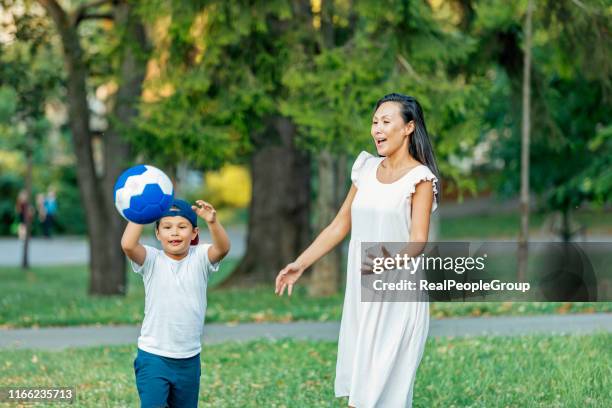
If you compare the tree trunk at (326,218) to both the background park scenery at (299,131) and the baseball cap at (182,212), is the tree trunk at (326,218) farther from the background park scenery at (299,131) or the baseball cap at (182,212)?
the baseball cap at (182,212)

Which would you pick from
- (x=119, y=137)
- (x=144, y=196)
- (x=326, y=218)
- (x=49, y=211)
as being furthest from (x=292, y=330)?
(x=49, y=211)

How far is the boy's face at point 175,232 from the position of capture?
555 centimetres

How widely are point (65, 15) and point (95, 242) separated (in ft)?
12.4

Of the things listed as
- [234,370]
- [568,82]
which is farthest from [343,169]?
[234,370]

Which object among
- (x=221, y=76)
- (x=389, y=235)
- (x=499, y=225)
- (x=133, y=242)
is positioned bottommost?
(x=133, y=242)

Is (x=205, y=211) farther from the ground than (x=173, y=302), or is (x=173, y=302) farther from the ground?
(x=205, y=211)

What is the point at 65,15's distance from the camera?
17.6m

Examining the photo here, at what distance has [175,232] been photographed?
5551mm

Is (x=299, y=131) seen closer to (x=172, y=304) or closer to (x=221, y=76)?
(x=221, y=76)

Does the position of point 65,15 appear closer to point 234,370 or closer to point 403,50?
point 403,50

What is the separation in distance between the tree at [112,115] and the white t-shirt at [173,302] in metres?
10.7

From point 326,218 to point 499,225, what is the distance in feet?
84.9

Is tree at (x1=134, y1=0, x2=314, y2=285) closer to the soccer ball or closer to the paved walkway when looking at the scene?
the paved walkway

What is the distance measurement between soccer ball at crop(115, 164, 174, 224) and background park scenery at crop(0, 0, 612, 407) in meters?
2.34
